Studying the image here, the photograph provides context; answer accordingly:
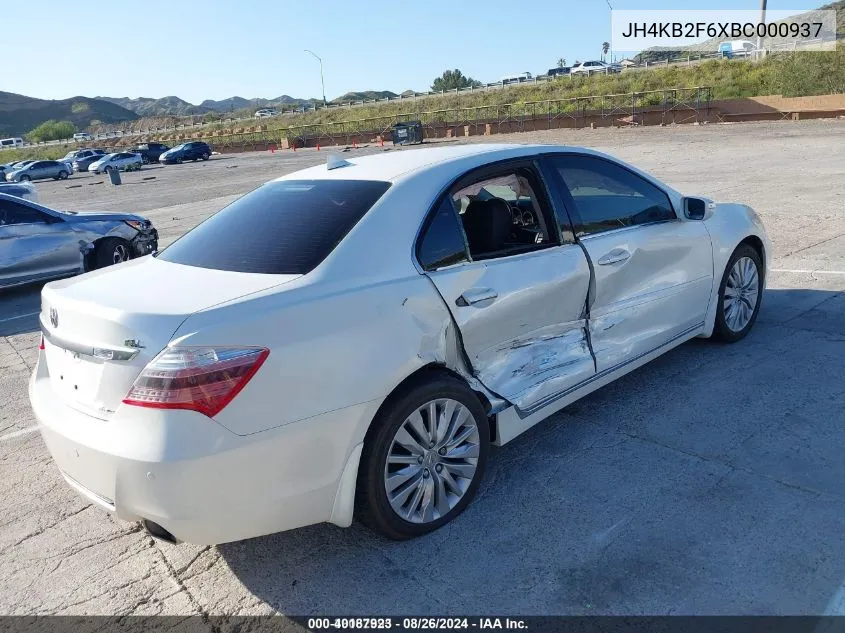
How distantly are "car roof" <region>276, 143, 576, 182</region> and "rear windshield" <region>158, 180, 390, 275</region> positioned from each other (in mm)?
94

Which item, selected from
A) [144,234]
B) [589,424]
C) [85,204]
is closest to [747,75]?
[85,204]

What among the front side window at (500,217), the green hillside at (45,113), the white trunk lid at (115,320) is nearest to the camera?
the white trunk lid at (115,320)

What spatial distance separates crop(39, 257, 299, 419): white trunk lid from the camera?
2713mm

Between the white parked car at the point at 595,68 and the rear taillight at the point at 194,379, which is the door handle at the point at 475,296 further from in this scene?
the white parked car at the point at 595,68

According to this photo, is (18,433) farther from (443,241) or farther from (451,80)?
(451,80)

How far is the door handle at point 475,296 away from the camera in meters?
3.38

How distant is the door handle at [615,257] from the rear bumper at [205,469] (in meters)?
1.92

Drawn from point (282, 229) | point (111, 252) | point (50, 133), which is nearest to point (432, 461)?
point (282, 229)

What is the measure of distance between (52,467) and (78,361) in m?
1.70

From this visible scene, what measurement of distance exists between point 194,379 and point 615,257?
2595mm

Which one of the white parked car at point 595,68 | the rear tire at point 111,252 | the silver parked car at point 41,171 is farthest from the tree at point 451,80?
the rear tire at point 111,252

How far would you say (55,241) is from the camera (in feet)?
31.6

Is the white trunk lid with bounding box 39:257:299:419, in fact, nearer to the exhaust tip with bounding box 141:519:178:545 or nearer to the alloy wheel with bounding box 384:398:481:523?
the exhaust tip with bounding box 141:519:178:545

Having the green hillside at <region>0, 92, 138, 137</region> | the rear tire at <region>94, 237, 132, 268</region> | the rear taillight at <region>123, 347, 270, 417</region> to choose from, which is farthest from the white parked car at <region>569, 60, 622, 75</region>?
the green hillside at <region>0, 92, 138, 137</region>
